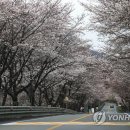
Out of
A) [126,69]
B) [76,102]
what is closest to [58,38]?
[126,69]

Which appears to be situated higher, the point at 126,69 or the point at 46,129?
the point at 126,69

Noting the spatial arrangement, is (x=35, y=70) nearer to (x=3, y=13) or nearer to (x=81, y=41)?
(x=81, y=41)

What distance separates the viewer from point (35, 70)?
37.9 m

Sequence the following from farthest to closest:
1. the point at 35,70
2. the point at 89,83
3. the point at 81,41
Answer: the point at 89,83
the point at 81,41
the point at 35,70

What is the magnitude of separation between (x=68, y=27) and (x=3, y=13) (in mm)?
13119

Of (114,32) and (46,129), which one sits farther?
(114,32)

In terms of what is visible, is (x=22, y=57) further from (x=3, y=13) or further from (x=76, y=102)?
(x=76, y=102)

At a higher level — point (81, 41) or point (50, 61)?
point (81, 41)

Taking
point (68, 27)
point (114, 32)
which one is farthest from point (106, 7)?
point (68, 27)

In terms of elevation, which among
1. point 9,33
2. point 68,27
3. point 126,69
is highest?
point 68,27

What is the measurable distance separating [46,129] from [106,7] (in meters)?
9.17

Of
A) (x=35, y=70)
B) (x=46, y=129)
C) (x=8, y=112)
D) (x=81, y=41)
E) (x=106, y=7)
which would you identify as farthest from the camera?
(x=81, y=41)

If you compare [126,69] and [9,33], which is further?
[126,69]

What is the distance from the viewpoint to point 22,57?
33688mm
